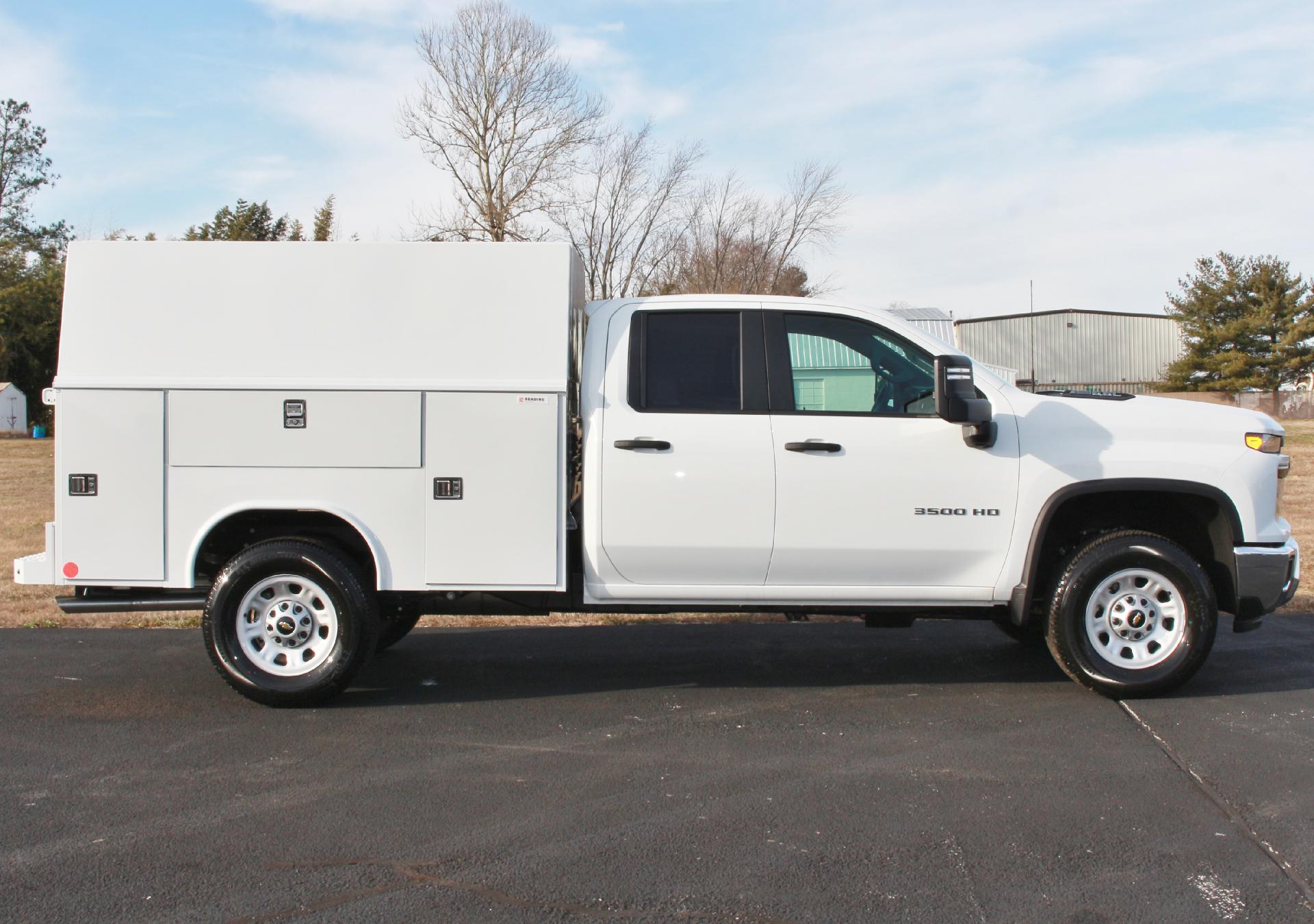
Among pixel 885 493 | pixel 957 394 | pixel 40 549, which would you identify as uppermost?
pixel 957 394

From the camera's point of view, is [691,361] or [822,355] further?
[822,355]

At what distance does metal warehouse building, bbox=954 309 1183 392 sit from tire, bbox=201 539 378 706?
2016 inches

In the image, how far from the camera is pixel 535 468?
18.7 feet

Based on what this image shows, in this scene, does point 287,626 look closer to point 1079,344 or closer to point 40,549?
point 40,549

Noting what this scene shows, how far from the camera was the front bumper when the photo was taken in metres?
5.75

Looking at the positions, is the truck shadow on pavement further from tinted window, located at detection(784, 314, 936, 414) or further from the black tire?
tinted window, located at detection(784, 314, 936, 414)

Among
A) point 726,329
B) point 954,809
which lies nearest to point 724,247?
point 726,329

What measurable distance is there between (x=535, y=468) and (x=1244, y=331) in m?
51.3

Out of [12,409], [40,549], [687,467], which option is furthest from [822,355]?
[12,409]

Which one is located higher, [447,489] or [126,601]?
[447,489]

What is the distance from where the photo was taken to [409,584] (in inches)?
228

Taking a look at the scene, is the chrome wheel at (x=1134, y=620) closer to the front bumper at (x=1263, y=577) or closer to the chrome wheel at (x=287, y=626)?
the front bumper at (x=1263, y=577)

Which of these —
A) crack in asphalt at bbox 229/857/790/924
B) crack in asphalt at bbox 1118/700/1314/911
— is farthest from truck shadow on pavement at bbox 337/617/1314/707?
Result: crack in asphalt at bbox 229/857/790/924

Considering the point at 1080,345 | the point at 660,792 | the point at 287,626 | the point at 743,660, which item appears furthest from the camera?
the point at 1080,345
